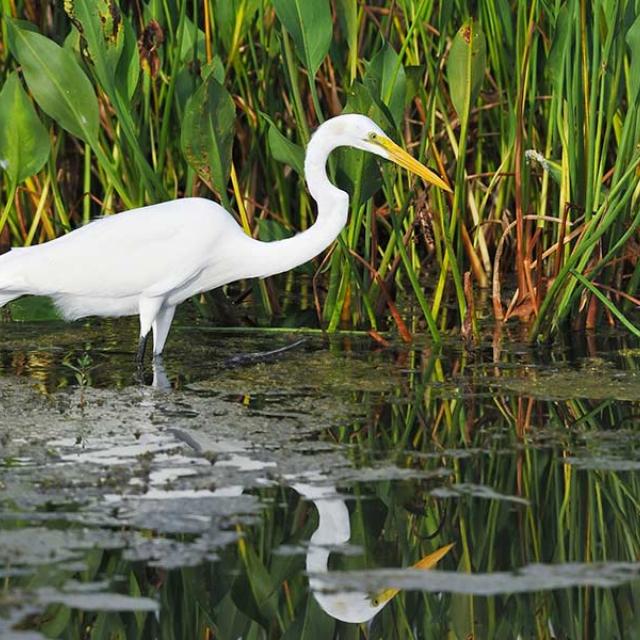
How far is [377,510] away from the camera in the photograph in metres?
3.50

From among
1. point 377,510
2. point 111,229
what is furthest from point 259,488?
point 111,229

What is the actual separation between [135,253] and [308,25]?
43.7 inches

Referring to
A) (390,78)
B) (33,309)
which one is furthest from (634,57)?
(33,309)

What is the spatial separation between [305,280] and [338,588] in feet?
14.9

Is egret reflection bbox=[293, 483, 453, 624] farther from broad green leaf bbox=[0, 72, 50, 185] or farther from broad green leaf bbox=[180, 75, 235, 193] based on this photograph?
broad green leaf bbox=[0, 72, 50, 185]

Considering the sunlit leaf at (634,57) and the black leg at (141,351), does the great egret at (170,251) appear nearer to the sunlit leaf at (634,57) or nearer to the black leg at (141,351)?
the black leg at (141,351)

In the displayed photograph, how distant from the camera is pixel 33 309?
19.5ft

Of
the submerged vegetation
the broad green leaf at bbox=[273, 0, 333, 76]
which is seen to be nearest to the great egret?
the submerged vegetation

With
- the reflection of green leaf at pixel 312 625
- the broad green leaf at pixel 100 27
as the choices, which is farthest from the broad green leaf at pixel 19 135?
the reflection of green leaf at pixel 312 625

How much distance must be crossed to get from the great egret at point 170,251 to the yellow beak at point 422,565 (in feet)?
7.07

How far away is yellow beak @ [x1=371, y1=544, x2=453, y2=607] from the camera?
297cm

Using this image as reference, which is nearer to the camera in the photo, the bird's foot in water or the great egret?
the great egret

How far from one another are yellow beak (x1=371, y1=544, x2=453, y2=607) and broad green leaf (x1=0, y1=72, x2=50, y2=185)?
3.12 m

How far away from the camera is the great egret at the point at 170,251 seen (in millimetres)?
5180
